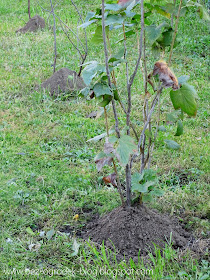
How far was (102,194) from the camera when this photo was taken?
10.4 ft

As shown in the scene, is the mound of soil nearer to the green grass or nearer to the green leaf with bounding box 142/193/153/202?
the green grass

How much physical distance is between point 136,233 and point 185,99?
0.87 meters

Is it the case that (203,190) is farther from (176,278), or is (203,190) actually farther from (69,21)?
(69,21)

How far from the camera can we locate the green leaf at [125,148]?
6.83 feet

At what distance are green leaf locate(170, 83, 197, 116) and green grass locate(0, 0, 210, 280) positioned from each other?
0.81m

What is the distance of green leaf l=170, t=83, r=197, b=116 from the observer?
2.27 m

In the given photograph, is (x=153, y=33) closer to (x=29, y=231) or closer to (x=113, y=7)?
(x=113, y=7)

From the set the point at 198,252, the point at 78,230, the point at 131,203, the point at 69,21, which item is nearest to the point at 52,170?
the point at 78,230

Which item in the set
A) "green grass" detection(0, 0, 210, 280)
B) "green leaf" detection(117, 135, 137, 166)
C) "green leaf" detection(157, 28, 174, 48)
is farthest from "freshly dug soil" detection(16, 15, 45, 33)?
"green leaf" detection(117, 135, 137, 166)

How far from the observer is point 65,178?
3391mm

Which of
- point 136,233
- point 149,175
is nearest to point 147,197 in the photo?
point 149,175

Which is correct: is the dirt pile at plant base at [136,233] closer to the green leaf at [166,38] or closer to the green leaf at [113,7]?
the green leaf at [166,38]

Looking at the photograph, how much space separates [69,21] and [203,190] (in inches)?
246

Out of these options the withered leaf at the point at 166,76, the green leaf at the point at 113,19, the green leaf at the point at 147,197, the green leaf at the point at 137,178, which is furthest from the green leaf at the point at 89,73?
the green leaf at the point at 147,197
